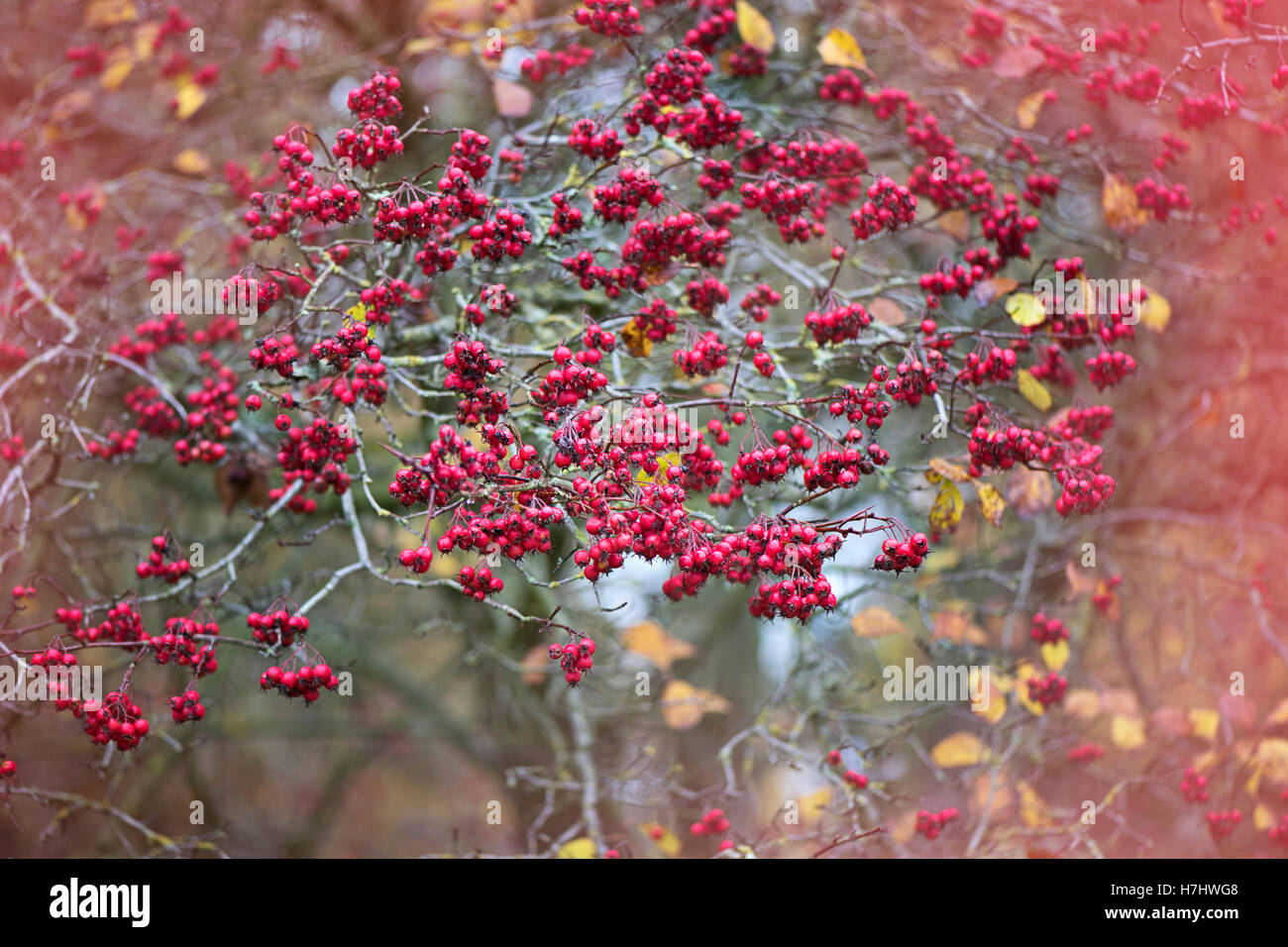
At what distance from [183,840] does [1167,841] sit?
4822mm

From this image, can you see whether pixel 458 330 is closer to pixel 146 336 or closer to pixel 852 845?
pixel 146 336

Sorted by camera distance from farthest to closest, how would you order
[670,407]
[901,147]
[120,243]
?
[120,243] → [901,147] → [670,407]

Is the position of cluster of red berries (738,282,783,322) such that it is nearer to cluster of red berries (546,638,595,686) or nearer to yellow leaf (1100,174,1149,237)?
cluster of red berries (546,638,595,686)

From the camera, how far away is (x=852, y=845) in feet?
12.3

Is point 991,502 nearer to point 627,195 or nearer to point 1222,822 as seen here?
point 627,195

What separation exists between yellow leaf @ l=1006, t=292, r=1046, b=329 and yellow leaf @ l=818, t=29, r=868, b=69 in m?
1.19

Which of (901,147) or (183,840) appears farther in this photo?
(901,147)

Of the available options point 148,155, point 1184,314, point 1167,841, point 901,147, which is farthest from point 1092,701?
point 148,155

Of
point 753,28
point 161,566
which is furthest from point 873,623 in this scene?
point 161,566

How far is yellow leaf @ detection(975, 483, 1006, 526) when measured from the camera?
3.32 metres

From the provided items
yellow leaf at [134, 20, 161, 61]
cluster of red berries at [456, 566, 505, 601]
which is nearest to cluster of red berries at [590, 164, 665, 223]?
cluster of red berries at [456, 566, 505, 601]

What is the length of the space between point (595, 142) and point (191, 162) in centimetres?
273

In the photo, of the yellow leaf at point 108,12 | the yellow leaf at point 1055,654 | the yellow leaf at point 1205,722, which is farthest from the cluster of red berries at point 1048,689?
the yellow leaf at point 108,12

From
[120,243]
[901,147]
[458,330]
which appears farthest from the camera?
[120,243]
